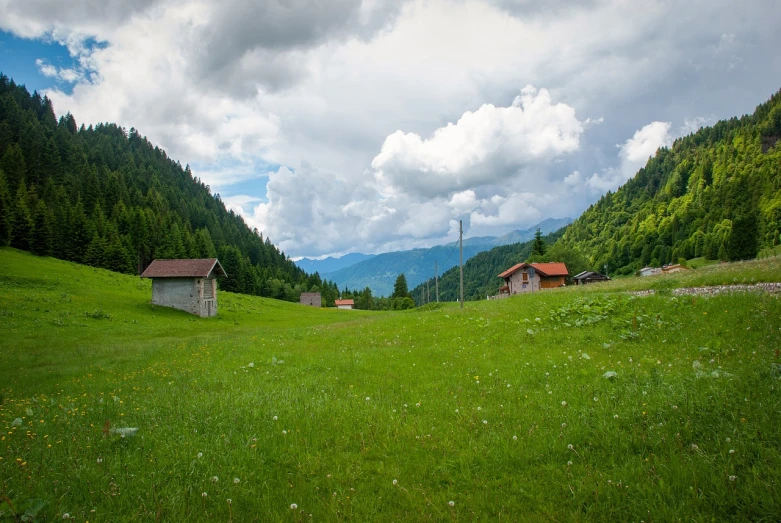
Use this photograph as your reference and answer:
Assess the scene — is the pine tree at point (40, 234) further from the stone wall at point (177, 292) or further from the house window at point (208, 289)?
the house window at point (208, 289)

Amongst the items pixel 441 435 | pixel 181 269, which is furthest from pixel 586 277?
pixel 441 435

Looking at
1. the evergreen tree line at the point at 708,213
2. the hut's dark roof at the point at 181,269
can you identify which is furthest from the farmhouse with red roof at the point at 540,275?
the hut's dark roof at the point at 181,269

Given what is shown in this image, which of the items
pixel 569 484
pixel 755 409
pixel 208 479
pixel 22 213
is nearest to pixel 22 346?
pixel 208 479

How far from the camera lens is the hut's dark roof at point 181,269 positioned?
166ft

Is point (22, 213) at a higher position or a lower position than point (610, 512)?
higher

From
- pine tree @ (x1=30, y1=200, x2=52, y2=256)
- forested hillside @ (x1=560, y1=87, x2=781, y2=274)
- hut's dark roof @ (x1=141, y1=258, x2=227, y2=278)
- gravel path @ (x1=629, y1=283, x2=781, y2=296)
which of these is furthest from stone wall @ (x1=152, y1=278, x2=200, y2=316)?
forested hillside @ (x1=560, y1=87, x2=781, y2=274)

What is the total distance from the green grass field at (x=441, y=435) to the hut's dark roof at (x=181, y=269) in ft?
131

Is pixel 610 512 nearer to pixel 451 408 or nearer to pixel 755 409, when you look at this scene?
pixel 755 409

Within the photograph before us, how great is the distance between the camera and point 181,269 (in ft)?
169

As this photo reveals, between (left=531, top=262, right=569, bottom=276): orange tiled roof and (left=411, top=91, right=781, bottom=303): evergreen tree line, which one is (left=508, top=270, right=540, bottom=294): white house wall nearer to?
(left=531, top=262, right=569, bottom=276): orange tiled roof

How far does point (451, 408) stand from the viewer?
26.0ft

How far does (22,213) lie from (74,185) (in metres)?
49.9

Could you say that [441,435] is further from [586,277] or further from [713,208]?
[713,208]

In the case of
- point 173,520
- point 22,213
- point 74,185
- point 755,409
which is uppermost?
point 74,185
